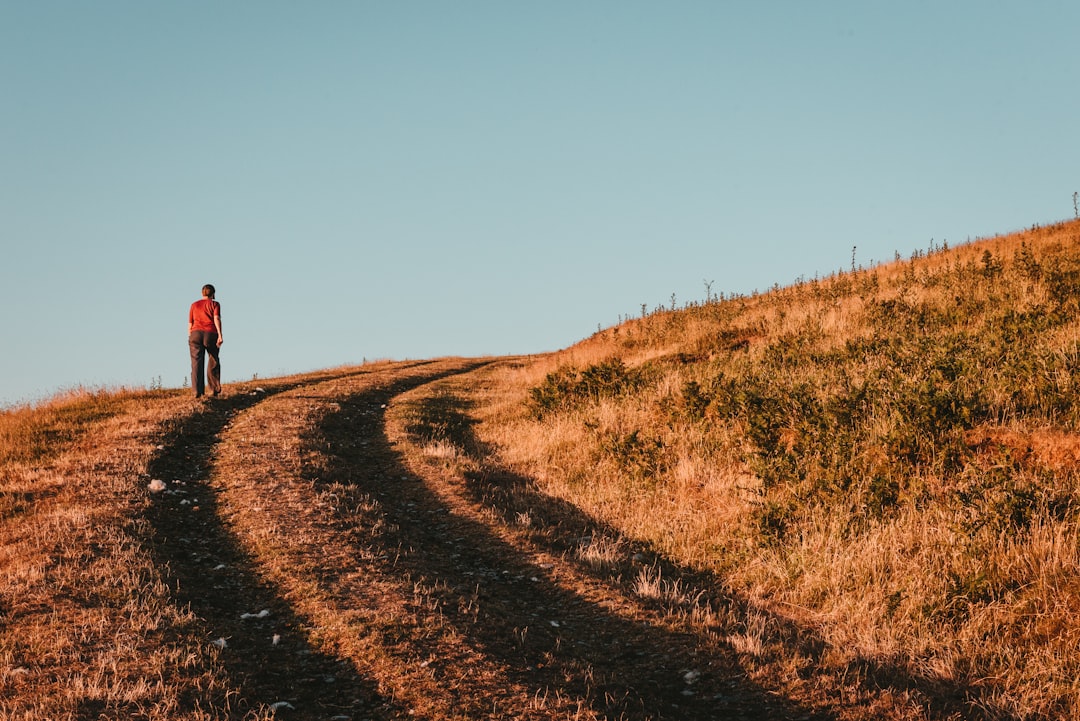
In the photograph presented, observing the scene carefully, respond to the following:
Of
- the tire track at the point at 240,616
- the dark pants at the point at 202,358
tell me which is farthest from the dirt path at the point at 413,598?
the dark pants at the point at 202,358

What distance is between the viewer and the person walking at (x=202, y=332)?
731 inches

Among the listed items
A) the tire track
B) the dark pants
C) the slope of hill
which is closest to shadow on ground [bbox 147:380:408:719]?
the tire track

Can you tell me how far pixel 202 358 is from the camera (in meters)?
19.0

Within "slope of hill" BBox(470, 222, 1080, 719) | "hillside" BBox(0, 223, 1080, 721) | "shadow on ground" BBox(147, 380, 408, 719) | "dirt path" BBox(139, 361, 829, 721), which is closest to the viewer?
"shadow on ground" BBox(147, 380, 408, 719)

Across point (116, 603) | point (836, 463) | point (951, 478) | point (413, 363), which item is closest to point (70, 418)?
point (116, 603)

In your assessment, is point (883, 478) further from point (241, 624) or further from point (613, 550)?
point (241, 624)

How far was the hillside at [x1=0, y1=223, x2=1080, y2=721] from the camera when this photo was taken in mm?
5746

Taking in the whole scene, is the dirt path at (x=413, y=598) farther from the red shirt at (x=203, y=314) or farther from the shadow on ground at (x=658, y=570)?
the red shirt at (x=203, y=314)

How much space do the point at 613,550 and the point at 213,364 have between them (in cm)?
1428

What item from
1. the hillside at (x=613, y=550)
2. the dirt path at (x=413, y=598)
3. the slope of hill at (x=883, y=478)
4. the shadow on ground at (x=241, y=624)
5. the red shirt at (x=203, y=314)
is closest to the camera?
the shadow on ground at (x=241, y=624)

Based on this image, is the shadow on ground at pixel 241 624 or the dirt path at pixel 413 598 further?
the dirt path at pixel 413 598

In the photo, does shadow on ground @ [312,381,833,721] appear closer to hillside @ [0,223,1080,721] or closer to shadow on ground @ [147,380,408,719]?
hillside @ [0,223,1080,721]

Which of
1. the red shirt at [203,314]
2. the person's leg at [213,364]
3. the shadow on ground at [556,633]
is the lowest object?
the shadow on ground at [556,633]

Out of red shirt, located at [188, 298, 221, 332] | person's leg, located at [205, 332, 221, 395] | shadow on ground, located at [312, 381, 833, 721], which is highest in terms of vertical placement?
red shirt, located at [188, 298, 221, 332]
